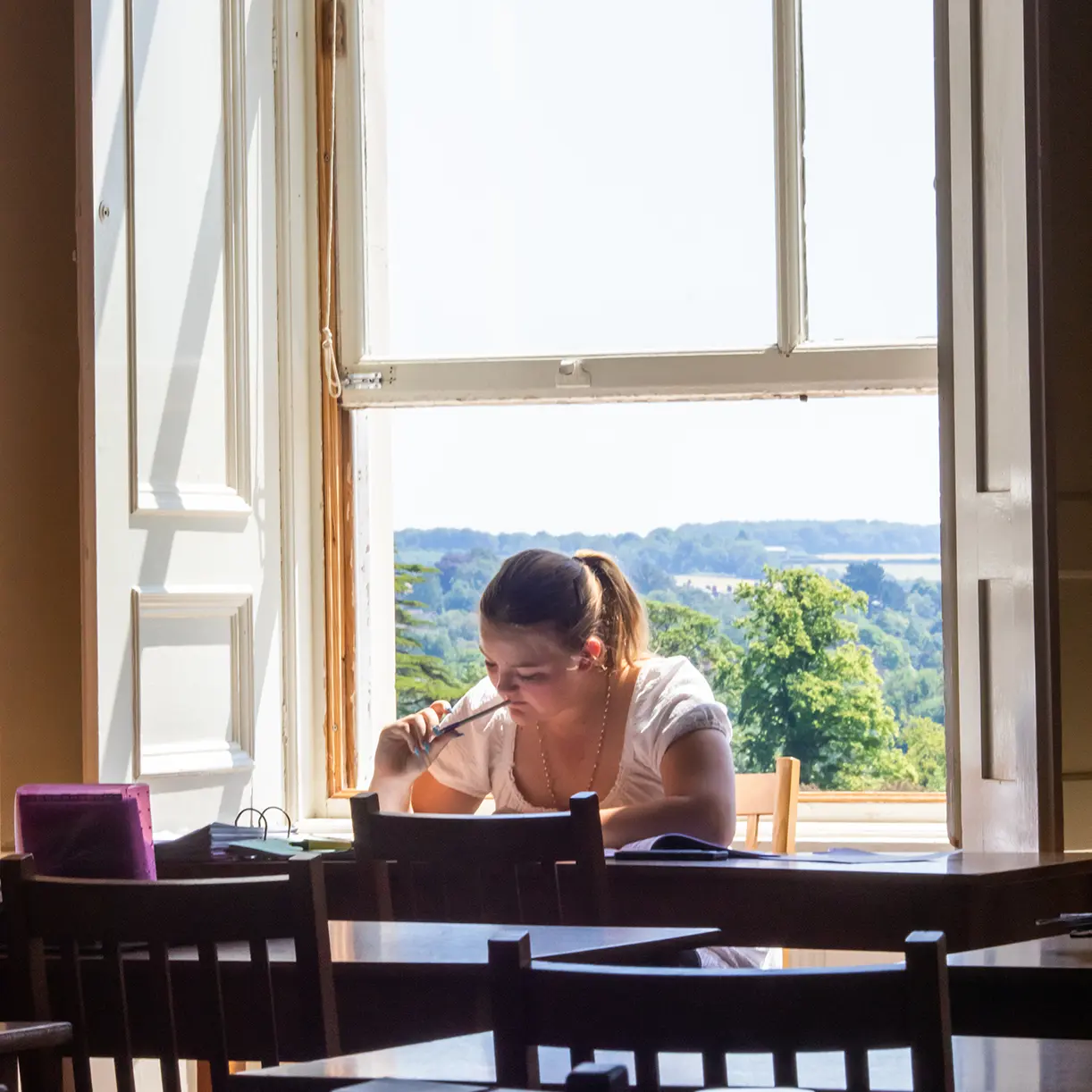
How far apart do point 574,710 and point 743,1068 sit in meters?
1.60

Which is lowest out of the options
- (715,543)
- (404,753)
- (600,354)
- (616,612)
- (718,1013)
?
(404,753)

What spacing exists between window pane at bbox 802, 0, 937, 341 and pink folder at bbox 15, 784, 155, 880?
2106 millimetres

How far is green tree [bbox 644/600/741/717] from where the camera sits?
3582mm

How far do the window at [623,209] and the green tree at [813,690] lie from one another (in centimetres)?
50

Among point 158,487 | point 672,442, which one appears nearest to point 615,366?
point 672,442

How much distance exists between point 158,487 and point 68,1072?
1.15 metres

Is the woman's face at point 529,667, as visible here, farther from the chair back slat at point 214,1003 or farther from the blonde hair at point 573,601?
the chair back slat at point 214,1003

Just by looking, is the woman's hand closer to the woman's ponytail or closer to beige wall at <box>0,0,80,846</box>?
the woman's ponytail

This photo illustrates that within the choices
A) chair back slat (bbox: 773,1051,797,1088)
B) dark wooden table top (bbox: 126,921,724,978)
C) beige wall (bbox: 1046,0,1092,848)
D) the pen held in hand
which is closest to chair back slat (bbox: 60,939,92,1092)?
dark wooden table top (bbox: 126,921,724,978)

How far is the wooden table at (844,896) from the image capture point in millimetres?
2109

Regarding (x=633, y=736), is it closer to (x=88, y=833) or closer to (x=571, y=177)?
(x=88, y=833)

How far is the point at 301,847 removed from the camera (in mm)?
2438

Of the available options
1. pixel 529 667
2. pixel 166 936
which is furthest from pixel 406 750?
pixel 166 936

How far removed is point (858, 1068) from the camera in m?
0.97
